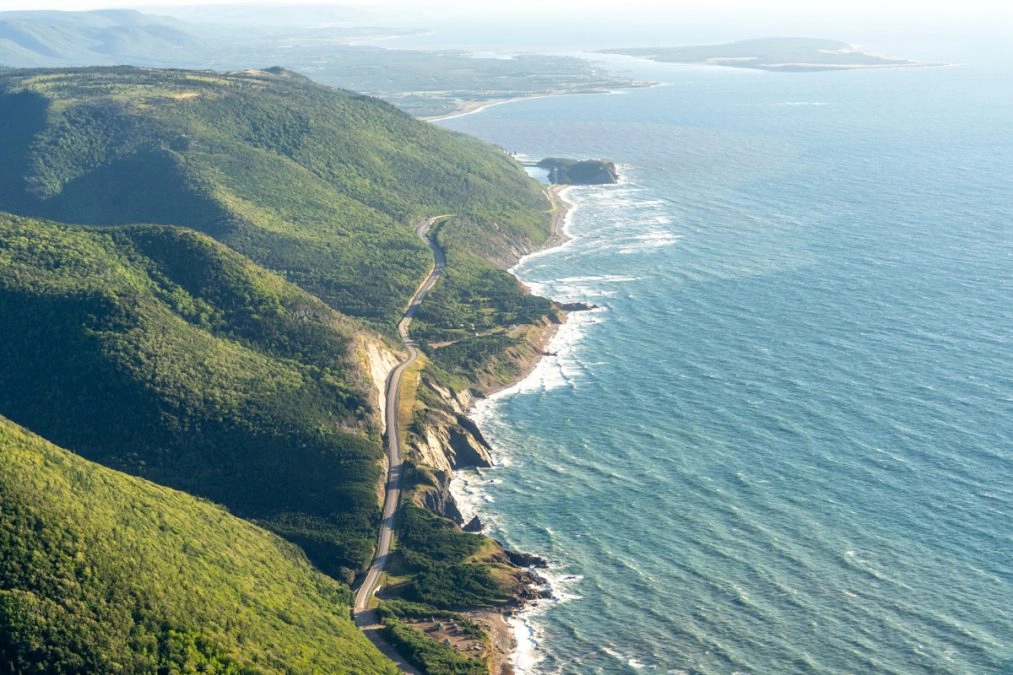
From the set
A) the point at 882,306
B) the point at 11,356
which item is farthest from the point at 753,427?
the point at 11,356

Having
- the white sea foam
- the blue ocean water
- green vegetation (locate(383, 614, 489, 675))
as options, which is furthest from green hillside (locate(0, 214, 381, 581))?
the white sea foam

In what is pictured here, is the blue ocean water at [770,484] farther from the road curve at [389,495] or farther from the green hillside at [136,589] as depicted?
the green hillside at [136,589]

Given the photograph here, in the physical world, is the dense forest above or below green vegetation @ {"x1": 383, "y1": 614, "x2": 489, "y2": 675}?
above

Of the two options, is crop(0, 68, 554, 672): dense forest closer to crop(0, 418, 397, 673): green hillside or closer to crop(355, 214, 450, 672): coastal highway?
crop(0, 418, 397, 673): green hillside

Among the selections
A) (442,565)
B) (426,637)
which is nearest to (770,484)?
(442,565)

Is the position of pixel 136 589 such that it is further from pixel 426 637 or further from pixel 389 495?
pixel 389 495

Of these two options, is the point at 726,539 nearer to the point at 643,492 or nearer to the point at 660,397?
the point at 643,492
